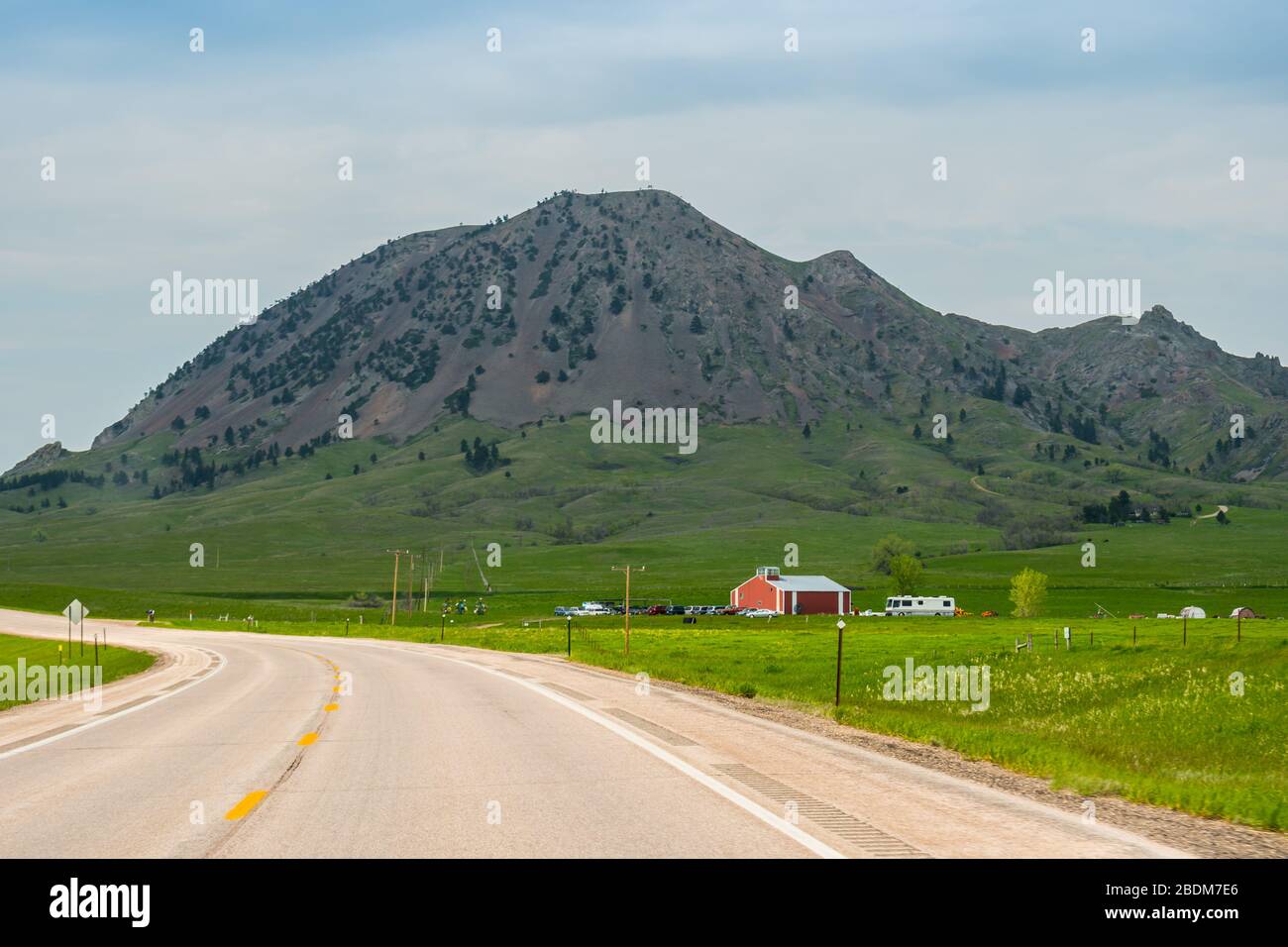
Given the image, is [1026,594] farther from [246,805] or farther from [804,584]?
[246,805]

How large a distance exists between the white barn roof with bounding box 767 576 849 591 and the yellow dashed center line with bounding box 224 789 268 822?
135 metres

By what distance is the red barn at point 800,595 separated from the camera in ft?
479

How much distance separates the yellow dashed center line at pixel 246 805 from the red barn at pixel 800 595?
130 meters

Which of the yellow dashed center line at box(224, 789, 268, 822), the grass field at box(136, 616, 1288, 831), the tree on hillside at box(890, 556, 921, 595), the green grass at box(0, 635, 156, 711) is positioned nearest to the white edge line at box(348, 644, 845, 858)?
the grass field at box(136, 616, 1288, 831)

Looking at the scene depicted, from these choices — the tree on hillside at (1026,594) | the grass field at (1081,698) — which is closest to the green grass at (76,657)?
the grass field at (1081,698)

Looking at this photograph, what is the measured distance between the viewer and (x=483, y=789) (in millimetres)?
14500

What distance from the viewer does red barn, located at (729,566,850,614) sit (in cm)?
14612

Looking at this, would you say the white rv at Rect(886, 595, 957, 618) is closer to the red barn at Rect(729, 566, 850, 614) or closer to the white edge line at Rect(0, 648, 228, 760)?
the red barn at Rect(729, 566, 850, 614)

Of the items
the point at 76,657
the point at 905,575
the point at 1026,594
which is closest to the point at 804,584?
the point at 905,575

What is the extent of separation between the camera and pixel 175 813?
1297cm

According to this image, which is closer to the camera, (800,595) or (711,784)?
(711,784)

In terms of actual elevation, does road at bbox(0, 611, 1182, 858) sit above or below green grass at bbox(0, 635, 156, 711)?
above

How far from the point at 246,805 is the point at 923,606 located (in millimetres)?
120528
